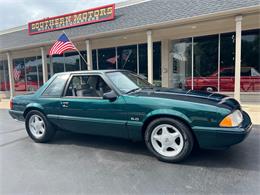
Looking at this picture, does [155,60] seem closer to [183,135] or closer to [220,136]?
[183,135]

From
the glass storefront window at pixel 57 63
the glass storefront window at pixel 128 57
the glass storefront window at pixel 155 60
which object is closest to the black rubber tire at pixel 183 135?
the glass storefront window at pixel 155 60

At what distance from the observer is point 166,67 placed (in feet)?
37.5

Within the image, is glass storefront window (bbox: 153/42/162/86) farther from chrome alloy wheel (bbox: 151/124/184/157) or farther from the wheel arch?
chrome alloy wheel (bbox: 151/124/184/157)

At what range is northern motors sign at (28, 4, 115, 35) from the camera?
34.3ft

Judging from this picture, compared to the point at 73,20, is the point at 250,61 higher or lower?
lower

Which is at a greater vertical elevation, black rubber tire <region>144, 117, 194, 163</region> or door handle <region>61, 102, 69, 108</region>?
door handle <region>61, 102, 69, 108</region>

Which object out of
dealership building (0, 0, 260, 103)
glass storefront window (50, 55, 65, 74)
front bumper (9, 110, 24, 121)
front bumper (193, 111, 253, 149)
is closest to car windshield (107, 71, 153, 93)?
front bumper (193, 111, 253, 149)

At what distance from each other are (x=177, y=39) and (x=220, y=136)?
8.90 metres

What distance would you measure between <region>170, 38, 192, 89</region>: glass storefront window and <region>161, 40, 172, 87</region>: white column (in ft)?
0.79

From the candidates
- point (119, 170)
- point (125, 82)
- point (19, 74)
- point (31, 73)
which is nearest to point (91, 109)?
point (125, 82)

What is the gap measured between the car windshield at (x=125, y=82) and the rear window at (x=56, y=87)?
3.70ft

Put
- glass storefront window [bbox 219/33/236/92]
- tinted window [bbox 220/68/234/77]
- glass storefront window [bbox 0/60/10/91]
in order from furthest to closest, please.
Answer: glass storefront window [bbox 0/60/10/91]
tinted window [bbox 220/68/234/77]
glass storefront window [bbox 219/33/236/92]

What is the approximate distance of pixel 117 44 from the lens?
1252 cm

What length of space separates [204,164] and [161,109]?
1.12m
